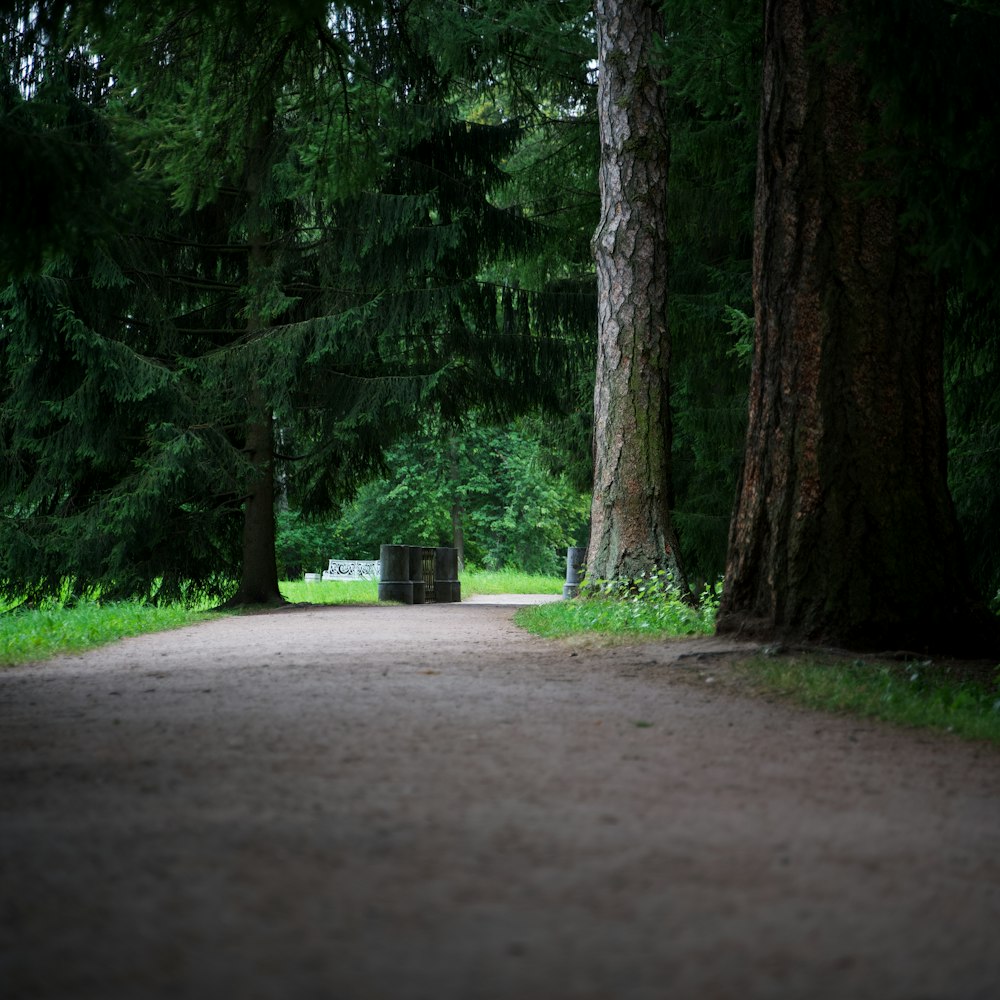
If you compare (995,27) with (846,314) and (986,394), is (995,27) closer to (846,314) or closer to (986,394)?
(846,314)

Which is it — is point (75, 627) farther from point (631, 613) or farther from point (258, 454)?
point (258, 454)

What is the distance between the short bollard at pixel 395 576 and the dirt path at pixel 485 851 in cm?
1412

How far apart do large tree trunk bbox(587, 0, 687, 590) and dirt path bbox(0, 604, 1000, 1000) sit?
725 centimetres

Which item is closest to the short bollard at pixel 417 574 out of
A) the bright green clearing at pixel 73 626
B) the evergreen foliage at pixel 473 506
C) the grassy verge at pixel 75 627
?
the bright green clearing at pixel 73 626

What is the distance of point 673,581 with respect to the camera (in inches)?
514

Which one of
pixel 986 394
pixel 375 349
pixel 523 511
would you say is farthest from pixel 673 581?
pixel 523 511

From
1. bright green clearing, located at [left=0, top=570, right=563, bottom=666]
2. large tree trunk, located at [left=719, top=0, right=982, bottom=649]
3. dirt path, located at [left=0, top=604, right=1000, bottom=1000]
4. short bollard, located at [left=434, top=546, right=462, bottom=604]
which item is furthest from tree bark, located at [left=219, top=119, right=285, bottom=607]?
dirt path, located at [left=0, top=604, right=1000, bottom=1000]

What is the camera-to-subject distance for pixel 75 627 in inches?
448

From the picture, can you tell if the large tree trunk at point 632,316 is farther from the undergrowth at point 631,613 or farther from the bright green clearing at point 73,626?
the bright green clearing at point 73,626

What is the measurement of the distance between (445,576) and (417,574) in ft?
5.19

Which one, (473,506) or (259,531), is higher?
(473,506)

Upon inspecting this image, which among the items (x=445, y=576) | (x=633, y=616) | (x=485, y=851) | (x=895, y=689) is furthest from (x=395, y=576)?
(x=485, y=851)

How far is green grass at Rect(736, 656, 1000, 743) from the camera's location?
19.3 ft

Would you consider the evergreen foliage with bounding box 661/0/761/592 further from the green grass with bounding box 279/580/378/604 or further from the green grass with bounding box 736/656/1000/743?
the green grass with bounding box 279/580/378/604
